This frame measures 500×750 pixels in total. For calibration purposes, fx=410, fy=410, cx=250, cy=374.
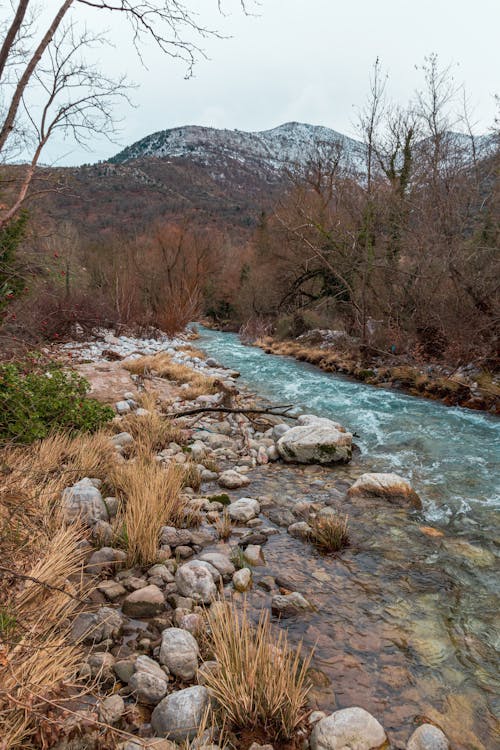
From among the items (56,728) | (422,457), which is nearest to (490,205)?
(422,457)

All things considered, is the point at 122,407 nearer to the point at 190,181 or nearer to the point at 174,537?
the point at 174,537

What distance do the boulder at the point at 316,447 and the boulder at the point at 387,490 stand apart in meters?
0.94

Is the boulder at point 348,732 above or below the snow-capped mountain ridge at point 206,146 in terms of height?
below

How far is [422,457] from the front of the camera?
19.0 ft

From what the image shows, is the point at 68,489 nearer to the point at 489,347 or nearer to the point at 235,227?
the point at 489,347

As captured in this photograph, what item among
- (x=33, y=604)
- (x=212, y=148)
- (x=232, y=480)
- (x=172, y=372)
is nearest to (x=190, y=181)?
(x=212, y=148)

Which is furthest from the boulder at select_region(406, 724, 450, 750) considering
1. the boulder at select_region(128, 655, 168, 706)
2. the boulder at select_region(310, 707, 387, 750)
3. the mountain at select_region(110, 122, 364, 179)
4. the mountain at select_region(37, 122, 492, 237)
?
the mountain at select_region(110, 122, 364, 179)

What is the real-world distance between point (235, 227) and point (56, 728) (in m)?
64.2

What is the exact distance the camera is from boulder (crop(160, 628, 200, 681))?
197 centimetres

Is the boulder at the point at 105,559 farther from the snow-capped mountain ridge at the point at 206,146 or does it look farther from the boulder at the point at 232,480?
the snow-capped mountain ridge at the point at 206,146

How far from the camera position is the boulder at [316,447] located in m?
5.46

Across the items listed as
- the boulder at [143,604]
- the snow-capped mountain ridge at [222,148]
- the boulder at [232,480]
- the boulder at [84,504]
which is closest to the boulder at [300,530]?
the boulder at [232,480]

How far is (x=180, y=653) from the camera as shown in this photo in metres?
2.01

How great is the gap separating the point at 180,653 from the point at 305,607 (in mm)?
976
